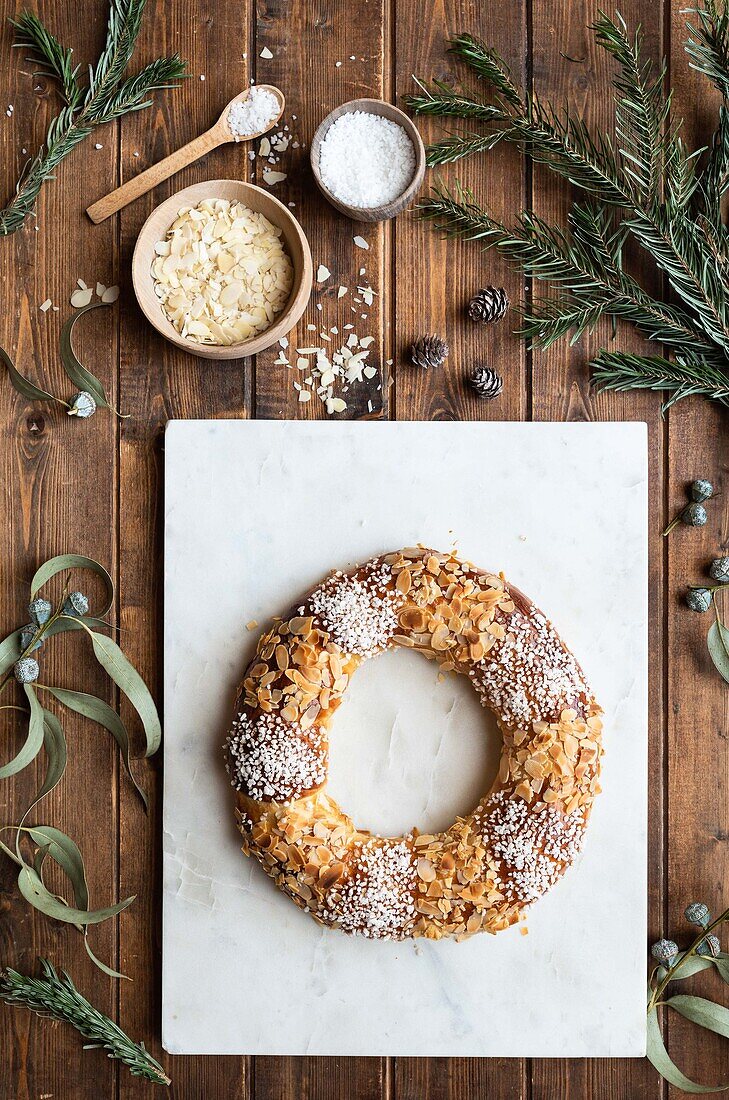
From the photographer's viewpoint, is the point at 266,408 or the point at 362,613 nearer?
the point at 362,613

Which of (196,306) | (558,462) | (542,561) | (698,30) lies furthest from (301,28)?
(542,561)

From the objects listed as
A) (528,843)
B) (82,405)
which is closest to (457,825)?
(528,843)

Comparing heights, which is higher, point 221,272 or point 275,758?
point 221,272

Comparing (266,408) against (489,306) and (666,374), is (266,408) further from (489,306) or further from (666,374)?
(666,374)

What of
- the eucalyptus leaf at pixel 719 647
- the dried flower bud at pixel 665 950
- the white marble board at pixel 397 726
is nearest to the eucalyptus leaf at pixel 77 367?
the white marble board at pixel 397 726

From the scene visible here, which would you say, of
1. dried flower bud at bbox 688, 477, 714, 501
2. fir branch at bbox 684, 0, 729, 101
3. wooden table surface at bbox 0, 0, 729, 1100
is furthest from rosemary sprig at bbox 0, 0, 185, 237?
dried flower bud at bbox 688, 477, 714, 501

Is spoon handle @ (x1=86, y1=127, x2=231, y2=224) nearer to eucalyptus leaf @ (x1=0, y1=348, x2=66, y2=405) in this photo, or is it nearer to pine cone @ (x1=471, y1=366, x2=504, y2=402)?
eucalyptus leaf @ (x1=0, y1=348, x2=66, y2=405)

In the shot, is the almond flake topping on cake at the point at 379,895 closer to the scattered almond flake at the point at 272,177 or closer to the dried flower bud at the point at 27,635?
the dried flower bud at the point at 27,635
